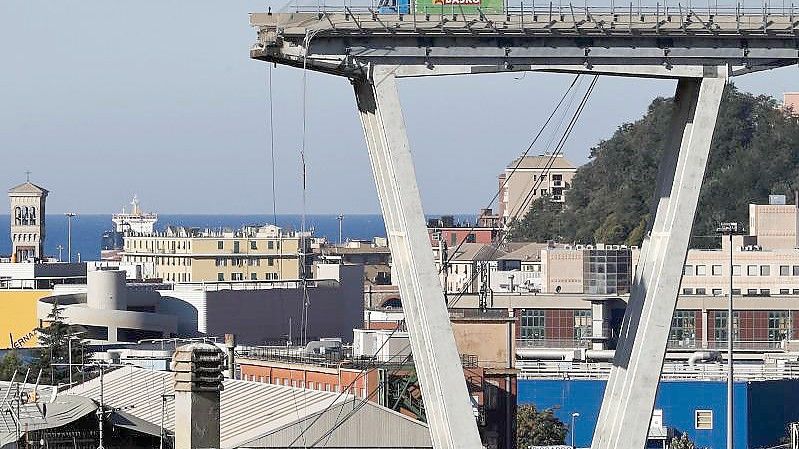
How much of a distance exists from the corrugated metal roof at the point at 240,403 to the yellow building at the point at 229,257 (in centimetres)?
9294

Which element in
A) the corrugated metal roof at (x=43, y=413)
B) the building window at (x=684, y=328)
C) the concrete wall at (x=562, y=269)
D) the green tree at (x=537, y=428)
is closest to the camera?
the corrugated metal roof at (x=43, y=413)

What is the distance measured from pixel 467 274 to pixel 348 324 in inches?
1026

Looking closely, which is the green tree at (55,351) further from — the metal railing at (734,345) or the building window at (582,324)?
the metal railing at (734,345)

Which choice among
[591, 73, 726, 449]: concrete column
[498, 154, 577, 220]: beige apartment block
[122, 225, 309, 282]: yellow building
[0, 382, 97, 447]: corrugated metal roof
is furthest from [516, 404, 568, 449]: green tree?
[498, 154, 577, 220]: beige apartment block

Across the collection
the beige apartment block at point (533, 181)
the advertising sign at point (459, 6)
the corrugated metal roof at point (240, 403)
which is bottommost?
the corrugated metal roof at point (240, 403)

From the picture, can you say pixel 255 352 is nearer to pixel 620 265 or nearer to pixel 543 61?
pixel 620 265

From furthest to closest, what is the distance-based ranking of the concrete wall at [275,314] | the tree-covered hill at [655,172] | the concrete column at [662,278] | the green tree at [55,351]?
1. the tree-covered hill at [655,172]
2. the concrete wall at [275,314]
3. the green tree at [55,351]
4. the concrete column at [662,278]

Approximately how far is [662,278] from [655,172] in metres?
114

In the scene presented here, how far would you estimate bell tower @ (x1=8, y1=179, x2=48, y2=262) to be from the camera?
137875 millimetres

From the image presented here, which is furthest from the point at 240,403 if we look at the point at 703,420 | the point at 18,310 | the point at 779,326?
the point at 18,310

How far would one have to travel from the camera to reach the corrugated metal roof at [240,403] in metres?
39.0

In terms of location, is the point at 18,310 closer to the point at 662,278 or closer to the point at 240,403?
the point at 240,403

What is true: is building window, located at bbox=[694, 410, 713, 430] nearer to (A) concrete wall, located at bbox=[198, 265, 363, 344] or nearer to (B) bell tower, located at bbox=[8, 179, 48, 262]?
(A) concrete wall, located at bbox=[198, 265, 363, 344]

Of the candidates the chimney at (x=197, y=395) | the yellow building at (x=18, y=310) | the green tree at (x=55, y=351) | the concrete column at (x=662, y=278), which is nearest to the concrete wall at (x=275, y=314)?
the yellow building at (x=18, y=310)
